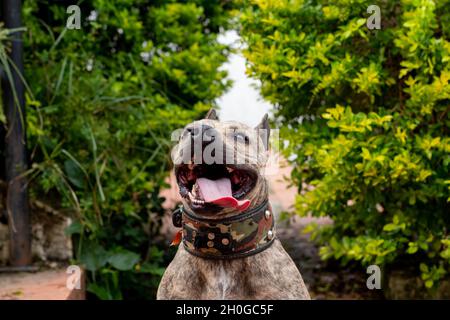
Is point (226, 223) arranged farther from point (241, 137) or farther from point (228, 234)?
point (241, 137)

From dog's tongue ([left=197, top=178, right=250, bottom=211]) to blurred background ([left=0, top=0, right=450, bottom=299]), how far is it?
6.20 ft

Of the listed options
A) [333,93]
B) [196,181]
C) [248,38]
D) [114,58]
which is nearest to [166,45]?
[114,58]

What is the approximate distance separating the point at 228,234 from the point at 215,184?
0.23m

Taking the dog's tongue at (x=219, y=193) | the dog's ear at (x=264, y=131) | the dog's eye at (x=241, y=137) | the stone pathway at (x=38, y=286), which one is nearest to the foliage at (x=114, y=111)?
the stone pathway at (x=38, y=286)

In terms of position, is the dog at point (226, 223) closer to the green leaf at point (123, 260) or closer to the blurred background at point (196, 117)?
the blurred background at point (196, 117)

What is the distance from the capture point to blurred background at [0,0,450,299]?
408 cm

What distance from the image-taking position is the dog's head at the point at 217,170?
212 cm

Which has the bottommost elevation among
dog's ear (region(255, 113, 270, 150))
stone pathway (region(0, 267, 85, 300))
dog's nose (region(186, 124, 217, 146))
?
stone pathway (region(0, 267, 85, 300))

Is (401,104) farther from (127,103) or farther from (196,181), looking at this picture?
(196,181)

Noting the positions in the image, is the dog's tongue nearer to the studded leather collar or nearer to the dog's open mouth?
the dog's open mouth

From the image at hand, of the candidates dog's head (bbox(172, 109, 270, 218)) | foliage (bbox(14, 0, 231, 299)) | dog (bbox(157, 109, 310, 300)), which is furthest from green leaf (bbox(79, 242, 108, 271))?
dog's head (bbox(172, 109, 270, 218))
